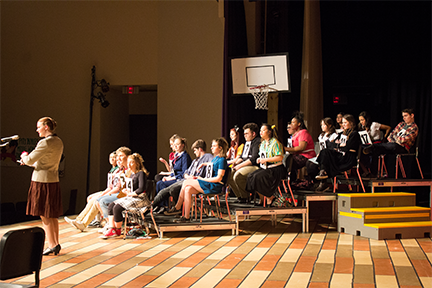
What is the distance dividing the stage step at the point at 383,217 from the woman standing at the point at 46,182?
330cm

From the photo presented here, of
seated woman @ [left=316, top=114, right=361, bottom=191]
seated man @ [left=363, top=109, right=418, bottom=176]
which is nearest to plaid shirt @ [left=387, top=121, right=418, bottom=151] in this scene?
seated man @ [left=363, top=109, right=418, bottom=176]

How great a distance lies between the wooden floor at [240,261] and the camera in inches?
130

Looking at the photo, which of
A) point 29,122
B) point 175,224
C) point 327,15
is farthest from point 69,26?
point 175,224

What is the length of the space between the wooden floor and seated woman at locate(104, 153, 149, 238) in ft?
0.52

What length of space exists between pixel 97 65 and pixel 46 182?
6.30 meters

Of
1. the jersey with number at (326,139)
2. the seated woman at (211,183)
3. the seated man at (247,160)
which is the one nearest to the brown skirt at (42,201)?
the seated woman at (211,183)

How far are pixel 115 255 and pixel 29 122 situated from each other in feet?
20.1

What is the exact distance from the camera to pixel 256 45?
8.85 metres

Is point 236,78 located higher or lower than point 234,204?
higher

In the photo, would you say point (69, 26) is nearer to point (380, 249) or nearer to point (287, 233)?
point (287, 233)

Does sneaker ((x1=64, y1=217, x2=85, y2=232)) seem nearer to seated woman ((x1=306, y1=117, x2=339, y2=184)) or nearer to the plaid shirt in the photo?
seated woman ((x1=306, y1=117, x2=339, y2=184))

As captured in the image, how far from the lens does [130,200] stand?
16.6 feet

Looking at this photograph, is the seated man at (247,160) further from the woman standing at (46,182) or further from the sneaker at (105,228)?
the woman standing at (46,182)

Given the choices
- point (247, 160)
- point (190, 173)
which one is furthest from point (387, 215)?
point (190, 173)
